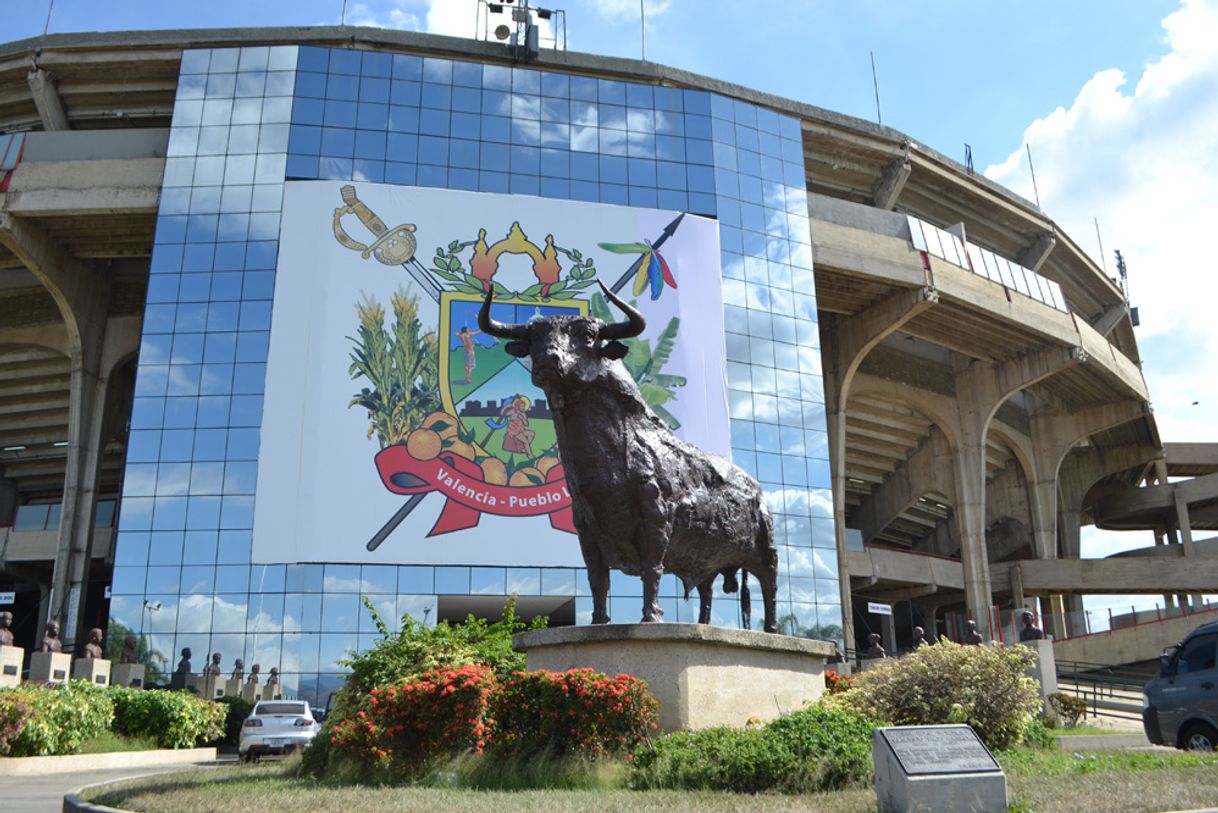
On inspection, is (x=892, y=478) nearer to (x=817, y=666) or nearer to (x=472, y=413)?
(x=472, y=413)

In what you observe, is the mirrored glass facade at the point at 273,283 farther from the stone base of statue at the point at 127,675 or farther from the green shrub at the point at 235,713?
the stone base of statue at the point at 127,675

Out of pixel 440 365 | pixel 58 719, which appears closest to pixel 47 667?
pixel 58 719

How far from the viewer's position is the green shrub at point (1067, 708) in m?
20.6

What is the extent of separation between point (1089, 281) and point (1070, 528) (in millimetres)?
13980

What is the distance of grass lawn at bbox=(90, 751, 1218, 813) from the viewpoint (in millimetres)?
7238

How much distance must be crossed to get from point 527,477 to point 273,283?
10336 millimetres

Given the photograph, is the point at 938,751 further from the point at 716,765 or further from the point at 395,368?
the point at 395,368

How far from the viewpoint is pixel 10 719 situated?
16.2 m

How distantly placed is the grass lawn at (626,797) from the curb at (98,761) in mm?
7837

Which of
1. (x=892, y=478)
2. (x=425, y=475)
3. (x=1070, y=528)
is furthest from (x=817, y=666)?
(x=1070, y=528)

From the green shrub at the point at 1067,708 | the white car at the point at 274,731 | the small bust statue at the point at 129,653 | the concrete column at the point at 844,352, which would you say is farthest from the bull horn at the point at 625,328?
the concrete column at the point at 844,352

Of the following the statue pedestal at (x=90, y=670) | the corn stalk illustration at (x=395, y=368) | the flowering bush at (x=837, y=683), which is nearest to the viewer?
the flowering bush at (x=837, y=683)

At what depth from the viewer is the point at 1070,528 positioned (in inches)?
2211

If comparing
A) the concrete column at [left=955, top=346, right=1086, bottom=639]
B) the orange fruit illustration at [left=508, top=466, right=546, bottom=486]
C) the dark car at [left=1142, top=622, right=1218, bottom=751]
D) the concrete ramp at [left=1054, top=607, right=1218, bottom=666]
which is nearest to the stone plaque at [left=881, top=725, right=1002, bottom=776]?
the dark car at [left=1142, top=622, right=1218, bottom=751]
